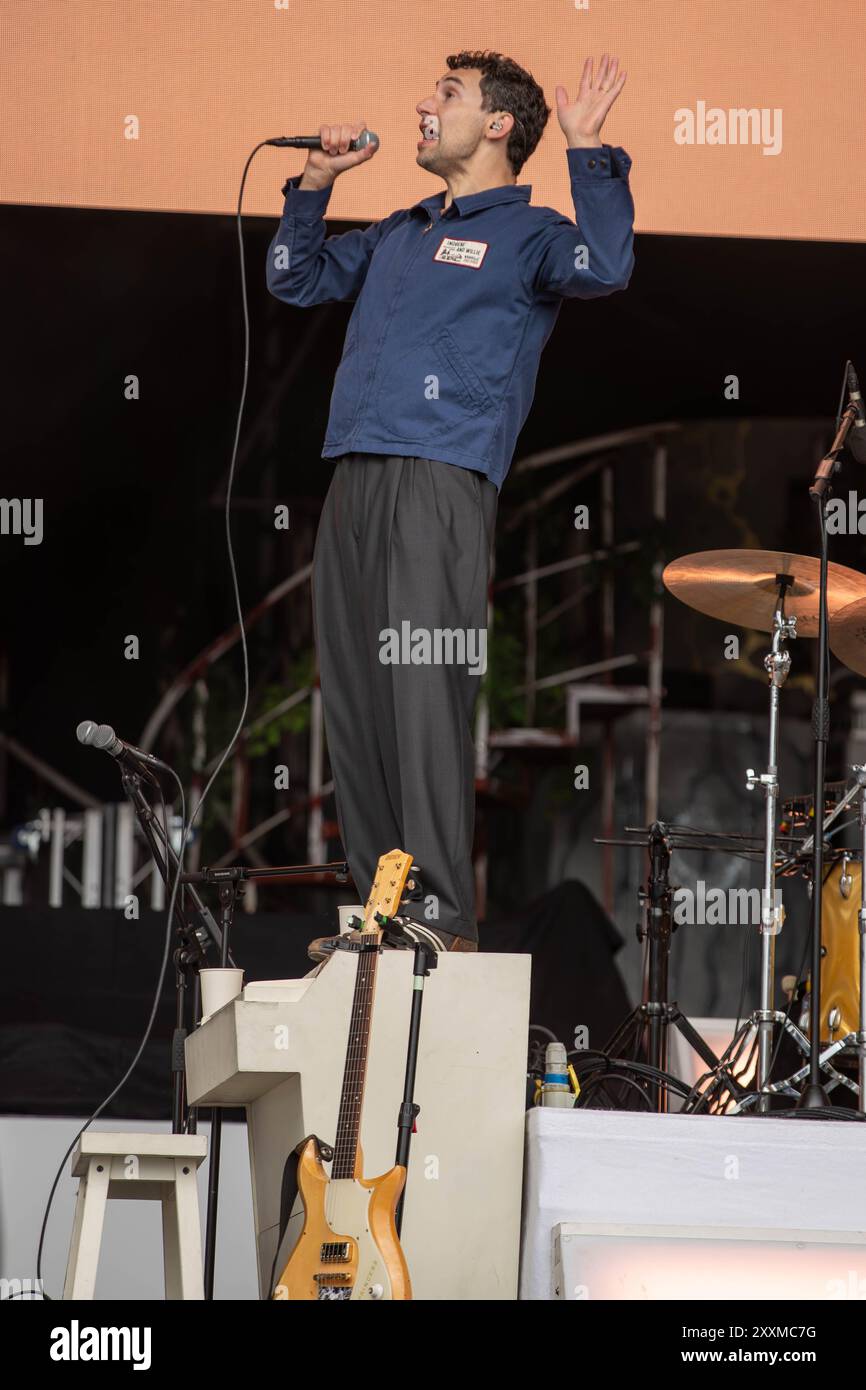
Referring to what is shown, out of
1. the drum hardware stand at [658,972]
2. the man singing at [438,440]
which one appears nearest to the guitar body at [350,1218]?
the man singing at [438,440]

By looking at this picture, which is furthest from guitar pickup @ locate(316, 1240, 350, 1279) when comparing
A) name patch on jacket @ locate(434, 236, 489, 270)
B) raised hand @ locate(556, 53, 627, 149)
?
raised hand @ locate(556, 53, 627, 149)

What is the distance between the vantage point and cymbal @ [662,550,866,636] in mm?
3738

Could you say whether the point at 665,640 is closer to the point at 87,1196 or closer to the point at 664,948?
the point at 664,948

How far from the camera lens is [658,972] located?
384cm

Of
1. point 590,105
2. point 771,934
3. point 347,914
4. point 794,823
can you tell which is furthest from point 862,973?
point 590,105

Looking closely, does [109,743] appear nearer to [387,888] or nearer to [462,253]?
[387,888]

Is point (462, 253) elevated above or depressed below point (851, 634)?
above

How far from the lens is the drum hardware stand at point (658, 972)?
12.4 feet

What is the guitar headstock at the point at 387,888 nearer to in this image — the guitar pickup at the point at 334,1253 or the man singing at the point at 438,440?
the man singing at the point at 438,440

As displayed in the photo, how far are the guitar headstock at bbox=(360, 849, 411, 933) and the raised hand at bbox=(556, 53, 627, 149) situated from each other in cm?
120

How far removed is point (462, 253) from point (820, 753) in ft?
3.46

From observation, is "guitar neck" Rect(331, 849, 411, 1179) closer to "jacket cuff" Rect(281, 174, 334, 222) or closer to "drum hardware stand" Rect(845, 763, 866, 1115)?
"drum hardware stand" Rect(845, 763, 866, 1115)

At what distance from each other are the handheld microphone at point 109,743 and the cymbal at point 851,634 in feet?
5.22
